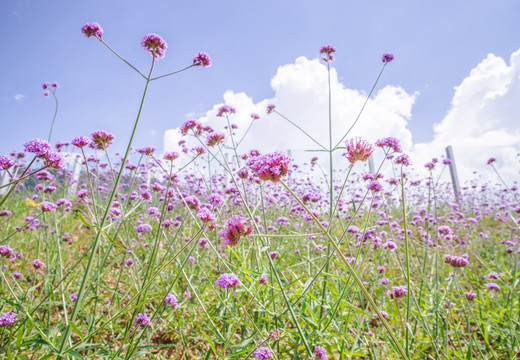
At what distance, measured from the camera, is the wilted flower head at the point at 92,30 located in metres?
1.54

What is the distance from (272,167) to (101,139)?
1.21m

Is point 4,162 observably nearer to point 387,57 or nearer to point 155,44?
point 155,44

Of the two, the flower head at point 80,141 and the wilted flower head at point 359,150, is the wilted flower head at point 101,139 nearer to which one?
the flower head at point 80,141

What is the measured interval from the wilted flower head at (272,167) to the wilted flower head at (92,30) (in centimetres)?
124

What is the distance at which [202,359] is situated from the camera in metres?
1.88

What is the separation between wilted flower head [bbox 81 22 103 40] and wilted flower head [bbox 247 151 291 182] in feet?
4.07

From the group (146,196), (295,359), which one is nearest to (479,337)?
(295,359)

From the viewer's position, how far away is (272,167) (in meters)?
1.09

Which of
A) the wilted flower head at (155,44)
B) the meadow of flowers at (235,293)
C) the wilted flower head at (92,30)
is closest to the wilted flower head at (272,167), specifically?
the meadow of flowers at (235,293)

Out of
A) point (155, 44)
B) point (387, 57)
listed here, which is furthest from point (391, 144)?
point (155, 44)

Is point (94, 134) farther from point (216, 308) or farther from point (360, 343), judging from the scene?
point (360, 343)

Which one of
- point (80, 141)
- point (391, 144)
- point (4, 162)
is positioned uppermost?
point (391, 144)

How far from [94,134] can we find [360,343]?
2209mm

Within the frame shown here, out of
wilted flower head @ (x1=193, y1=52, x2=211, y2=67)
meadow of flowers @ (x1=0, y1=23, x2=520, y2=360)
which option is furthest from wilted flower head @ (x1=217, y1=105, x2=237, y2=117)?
wilted flower head @ (x1=193, y1=52, x2=211, y2=67)
